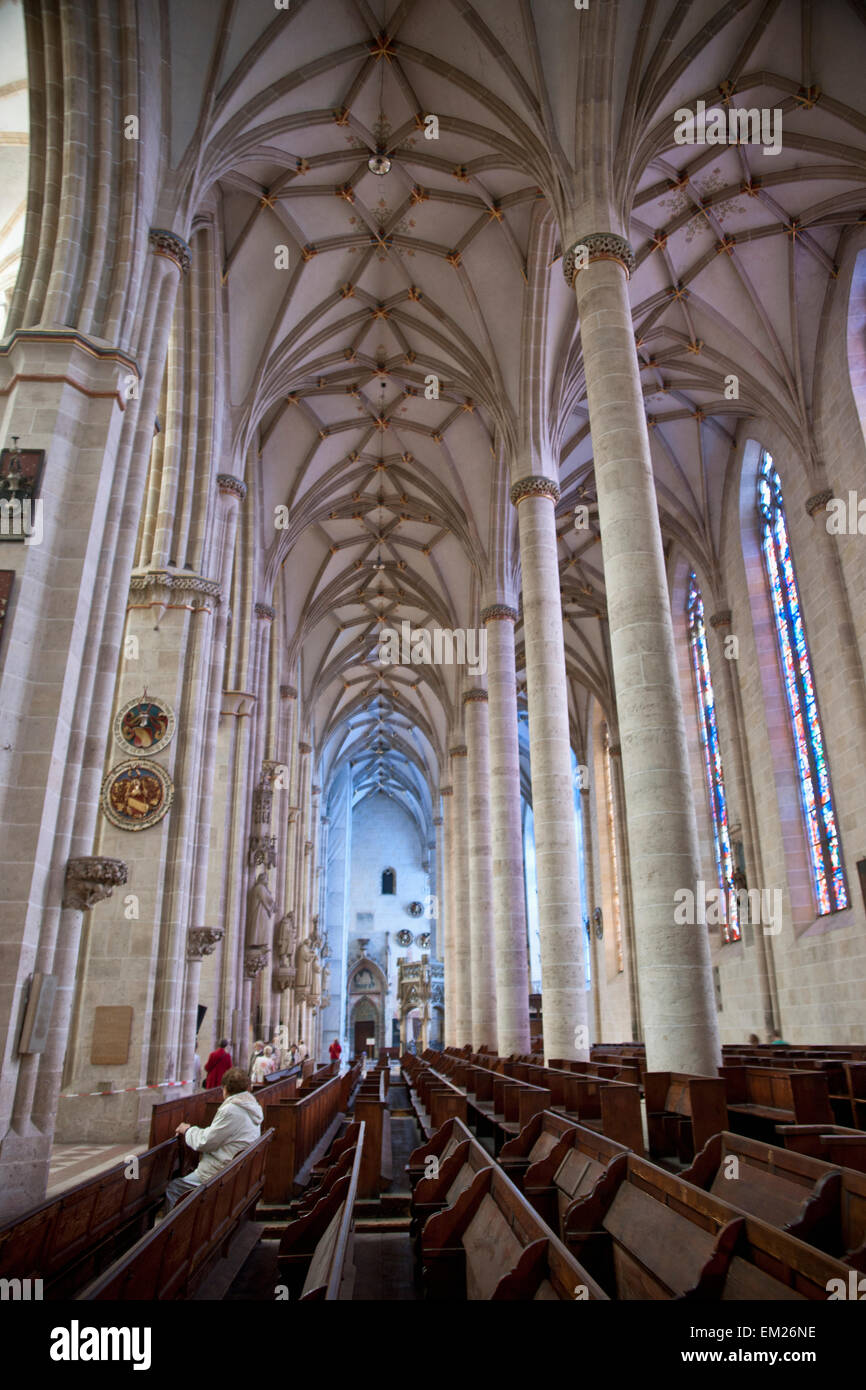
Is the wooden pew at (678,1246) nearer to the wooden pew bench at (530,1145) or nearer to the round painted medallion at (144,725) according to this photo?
the wooden pew bench at (530,1145)

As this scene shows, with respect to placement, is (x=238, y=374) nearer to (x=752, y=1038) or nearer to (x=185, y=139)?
(x=185, y=139)

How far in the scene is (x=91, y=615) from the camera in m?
7.90

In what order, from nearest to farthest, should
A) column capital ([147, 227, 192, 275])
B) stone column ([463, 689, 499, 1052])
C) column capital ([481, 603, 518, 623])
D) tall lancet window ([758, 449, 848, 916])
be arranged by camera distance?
column capital ([147, 227, 192, 275])
tall lancet window ([758, 449, 848, 916])
column capital ([481, 603, 518, 623])
stone column ([463, 689, 499, 1052])

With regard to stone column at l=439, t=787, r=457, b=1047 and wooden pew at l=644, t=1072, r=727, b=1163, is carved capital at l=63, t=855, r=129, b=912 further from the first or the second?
stone column at l=439, t=787, r=457, b=1047

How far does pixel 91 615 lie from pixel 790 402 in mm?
13188

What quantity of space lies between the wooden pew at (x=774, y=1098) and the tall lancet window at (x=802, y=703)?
8.81 metres

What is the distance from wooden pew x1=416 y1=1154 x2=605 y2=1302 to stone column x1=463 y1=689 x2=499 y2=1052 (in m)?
15.2

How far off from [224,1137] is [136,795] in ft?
23.2

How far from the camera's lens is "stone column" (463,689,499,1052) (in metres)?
19.2

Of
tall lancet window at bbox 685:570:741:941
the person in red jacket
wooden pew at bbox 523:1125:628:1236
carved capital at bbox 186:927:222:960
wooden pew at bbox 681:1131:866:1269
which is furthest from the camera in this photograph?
tall lancet window at bbox 685:570:741:941
